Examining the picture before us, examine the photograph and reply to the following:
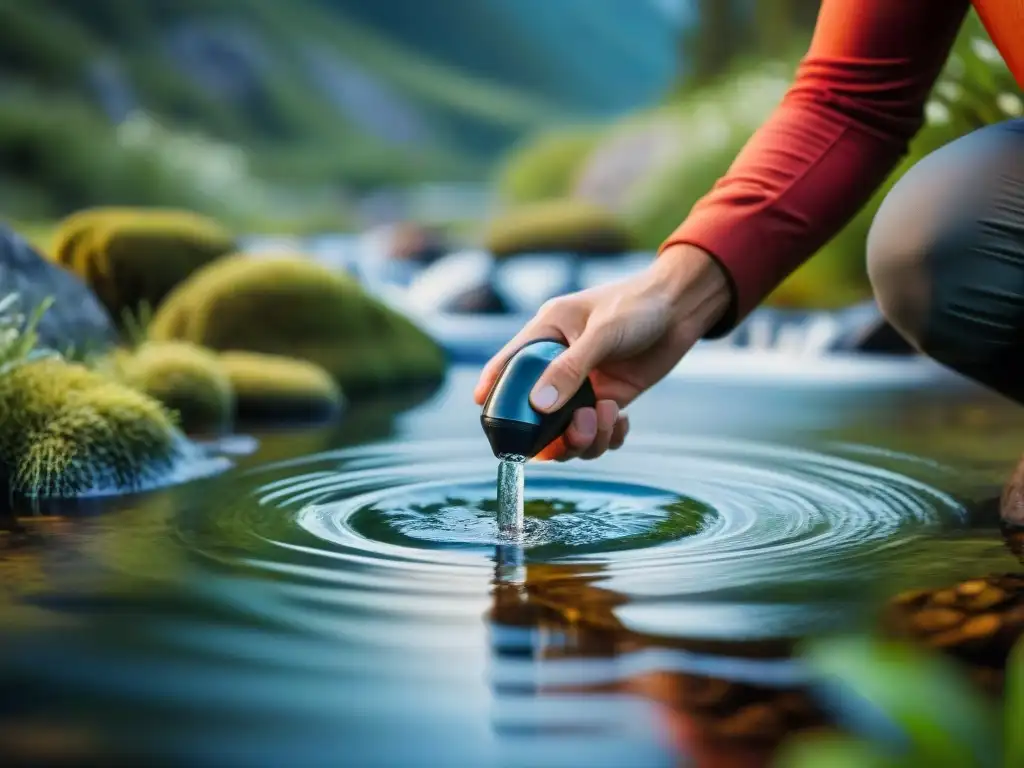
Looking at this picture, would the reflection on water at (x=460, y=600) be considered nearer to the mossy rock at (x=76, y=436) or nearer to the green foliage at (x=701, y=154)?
the mossy rock at (x=76, y=436)

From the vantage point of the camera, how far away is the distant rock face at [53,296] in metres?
4.45

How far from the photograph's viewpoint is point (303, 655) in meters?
1.95

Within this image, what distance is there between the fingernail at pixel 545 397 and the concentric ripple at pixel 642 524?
291 millimetres

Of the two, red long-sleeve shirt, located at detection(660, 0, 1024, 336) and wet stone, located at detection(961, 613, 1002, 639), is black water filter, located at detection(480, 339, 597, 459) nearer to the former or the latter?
red long-sleeve shirt, located at detection(660, 0, 1024, 336)

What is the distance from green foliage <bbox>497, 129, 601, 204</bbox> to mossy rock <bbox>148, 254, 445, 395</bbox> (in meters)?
9.54

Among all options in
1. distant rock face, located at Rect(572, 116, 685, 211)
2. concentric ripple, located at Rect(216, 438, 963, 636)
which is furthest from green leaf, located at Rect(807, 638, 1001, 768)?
distant rock face, located at Rect(572, 116, 685, 211)

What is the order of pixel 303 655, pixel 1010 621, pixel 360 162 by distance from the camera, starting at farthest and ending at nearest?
1. pixel 360 162
2. pixel 1010 621
3. pixel 303 655

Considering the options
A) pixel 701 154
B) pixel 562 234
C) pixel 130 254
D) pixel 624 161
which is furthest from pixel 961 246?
pixel 624 161

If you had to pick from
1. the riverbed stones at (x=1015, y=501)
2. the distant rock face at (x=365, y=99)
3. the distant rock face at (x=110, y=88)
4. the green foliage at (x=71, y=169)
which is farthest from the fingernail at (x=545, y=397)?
the distant rock face at (x=365, y=99)

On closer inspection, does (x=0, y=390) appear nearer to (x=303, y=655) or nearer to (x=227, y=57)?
(x=303, y=655)

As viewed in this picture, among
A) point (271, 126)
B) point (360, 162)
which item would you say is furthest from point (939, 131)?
point (271, 126)

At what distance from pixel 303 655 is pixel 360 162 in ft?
77.6

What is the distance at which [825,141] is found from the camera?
2.53 metres

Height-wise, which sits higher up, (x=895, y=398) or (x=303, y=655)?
(x=895, y=398)
